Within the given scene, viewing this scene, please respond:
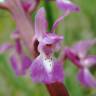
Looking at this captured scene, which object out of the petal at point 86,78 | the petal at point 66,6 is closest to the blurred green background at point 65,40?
the petal at point 86,78

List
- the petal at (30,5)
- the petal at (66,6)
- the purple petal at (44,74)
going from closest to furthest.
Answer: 1. the purple petal at (44,74)
2. the petal at (66,6)
3. the petal at (30,5)

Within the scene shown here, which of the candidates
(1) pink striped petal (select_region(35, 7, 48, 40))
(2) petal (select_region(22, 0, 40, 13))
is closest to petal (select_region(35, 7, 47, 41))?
(1) pink striped petal (select_region(35, 7, 48, 40))

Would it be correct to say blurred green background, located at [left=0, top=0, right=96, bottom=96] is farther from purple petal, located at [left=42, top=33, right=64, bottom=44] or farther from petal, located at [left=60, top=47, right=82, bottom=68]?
purple petal, located at [left=42, top=33, right=64, bottom=44]

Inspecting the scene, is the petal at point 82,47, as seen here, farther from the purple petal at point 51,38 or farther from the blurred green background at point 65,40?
the purple petal at point 51,38

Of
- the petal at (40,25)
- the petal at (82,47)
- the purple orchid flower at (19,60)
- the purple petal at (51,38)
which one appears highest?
the petal at (40,25)

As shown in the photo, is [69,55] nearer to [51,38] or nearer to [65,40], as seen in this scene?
[51,38]

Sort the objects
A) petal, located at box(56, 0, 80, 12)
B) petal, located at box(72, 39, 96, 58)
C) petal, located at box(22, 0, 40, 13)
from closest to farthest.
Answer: petal, located at box(56, 0, 80, 12) < petal, located at box(22, 0, 40, 13) < petal, located at box(72, 39, 96, 58)

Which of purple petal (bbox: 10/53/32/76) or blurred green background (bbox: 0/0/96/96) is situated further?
blurred green background (bbox: 0/0/96/96)

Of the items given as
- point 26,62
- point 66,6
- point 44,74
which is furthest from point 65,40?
point 44,74
